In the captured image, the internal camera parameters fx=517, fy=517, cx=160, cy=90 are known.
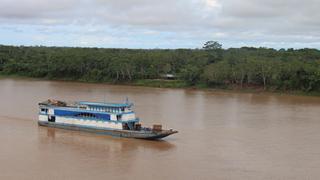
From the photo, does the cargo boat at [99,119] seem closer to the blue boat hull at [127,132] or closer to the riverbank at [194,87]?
the blue boat hull at [127,132]

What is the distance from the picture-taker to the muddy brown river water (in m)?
19.5

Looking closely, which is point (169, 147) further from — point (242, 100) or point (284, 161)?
point (242, 100)

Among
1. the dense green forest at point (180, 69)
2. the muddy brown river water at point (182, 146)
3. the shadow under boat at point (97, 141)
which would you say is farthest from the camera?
the dense green forest at point (180, 69)

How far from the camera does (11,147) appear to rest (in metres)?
23.1

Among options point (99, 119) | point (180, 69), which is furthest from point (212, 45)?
point (99, 119)

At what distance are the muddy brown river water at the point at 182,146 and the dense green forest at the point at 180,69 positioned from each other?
410 inches

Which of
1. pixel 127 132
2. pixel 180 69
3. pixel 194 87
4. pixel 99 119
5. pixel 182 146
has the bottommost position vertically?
pixel 182 146

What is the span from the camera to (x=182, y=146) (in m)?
23.9

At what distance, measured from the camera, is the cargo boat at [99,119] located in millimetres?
25328

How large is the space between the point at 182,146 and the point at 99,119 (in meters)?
5.19

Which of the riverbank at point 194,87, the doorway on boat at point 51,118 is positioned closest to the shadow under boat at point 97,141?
the doorway on boat at point 51,118

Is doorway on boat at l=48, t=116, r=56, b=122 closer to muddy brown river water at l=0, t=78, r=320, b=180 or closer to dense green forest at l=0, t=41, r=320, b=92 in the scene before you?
muddy brown river water at l=0, t=78, r=320, b=180

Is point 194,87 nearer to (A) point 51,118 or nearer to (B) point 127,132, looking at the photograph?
(A) point 51,118

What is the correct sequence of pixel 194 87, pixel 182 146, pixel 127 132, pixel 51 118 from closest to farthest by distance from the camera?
pixel 182 146 → pixel 127 132 → pixel 51 118 → pixel 194 87
